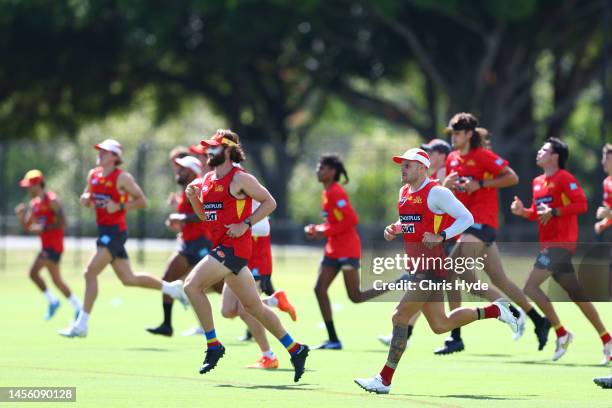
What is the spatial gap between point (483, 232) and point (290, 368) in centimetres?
286

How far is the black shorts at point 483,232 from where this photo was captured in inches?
599

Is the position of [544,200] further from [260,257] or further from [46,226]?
[46,226]

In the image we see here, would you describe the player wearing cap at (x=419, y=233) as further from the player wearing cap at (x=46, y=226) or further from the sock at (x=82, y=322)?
the player wearing cap at (x=46, y=226)

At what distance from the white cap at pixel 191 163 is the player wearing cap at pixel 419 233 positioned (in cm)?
458

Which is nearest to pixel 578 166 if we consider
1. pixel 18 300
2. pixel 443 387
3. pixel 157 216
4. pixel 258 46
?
pixel 258 46

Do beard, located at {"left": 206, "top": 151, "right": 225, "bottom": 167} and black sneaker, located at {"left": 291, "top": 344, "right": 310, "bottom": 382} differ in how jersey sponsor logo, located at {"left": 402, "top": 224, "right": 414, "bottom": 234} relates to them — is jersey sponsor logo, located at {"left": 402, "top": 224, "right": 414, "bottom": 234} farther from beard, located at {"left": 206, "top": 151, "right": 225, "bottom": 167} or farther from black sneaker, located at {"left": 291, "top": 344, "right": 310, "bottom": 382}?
beard, located at {"left": 206, "top": 151, "right": 225, "bottom": 167}

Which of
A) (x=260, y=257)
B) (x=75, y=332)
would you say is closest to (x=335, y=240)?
(x=260, y=257)

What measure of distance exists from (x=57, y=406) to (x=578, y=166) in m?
34.1

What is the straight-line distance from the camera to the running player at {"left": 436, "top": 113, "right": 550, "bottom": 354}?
1509 centimetres

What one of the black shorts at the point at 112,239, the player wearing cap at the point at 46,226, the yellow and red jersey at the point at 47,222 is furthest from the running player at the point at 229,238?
the yellow and red jersey at the point at 47,222

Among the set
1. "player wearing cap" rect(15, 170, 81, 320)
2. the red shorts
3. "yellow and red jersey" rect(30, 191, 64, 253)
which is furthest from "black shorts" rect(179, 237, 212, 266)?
"yellow and red jersey" rect(30, 191, 64, 253)

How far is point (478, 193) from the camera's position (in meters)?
15.4

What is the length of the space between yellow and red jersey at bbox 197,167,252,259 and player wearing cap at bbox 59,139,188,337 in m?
4.42

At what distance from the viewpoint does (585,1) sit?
42188mm
